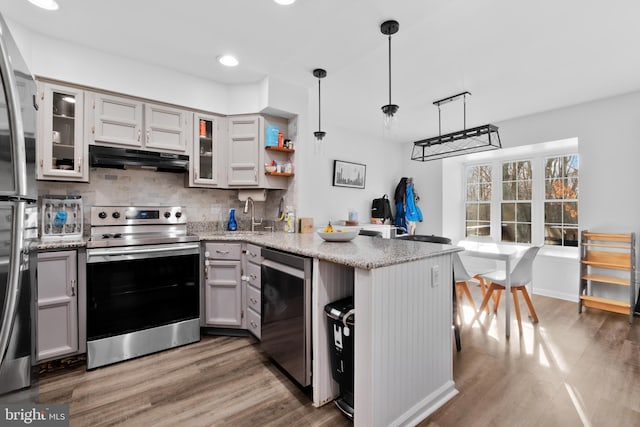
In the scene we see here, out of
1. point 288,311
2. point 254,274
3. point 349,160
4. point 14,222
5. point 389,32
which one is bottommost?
point 288,311

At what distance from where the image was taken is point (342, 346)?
64.9 inches

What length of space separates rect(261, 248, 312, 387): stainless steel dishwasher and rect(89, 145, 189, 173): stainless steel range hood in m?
1.32

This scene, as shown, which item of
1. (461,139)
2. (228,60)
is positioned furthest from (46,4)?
(461,139)

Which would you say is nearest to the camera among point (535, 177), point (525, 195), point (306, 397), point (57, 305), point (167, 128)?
point (306, 397)

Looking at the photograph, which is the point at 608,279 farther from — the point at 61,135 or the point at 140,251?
the point at 61,135

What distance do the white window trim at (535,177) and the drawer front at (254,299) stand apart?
13.0ft

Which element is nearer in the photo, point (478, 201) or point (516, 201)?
point (516, 201)

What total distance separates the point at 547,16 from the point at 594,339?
2.70 meters

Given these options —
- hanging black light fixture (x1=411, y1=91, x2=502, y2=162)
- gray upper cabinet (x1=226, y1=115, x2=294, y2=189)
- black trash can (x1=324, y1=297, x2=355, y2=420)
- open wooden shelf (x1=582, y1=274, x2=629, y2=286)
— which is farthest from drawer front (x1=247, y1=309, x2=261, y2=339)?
open wooden shelf (x1=582, y1=274, x2=629, y2=286)

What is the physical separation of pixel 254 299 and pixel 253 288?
9 centimetres

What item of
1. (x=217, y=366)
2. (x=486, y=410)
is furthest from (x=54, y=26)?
(x=486, y=410)

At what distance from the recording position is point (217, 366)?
2.18m

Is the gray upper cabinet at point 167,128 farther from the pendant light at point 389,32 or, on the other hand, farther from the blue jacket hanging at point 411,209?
the blue jacket hanging at point 411,209

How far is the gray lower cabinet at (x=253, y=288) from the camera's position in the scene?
2389 mm
